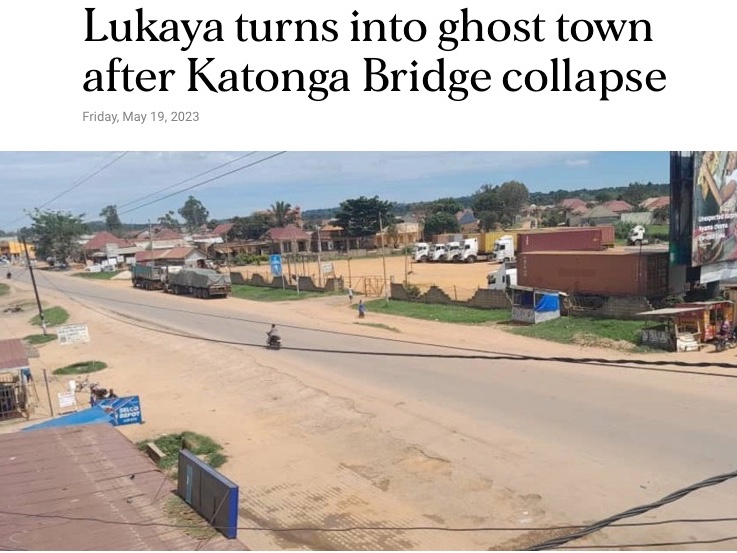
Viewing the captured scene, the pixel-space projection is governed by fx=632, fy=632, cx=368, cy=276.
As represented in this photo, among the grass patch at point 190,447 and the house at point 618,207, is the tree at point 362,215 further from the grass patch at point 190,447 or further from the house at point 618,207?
the grass patch at point 190,447

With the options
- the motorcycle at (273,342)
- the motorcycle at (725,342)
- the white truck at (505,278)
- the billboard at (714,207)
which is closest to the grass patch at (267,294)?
the white truck at (505,278)

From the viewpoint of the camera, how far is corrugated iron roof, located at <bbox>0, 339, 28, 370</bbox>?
1590 centimetres

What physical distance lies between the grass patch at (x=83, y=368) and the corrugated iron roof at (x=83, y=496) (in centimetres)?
1263

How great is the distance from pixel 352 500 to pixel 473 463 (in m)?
2.39

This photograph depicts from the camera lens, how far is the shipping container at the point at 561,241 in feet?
104

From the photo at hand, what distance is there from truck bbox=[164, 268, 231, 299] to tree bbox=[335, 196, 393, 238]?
43.0 meters

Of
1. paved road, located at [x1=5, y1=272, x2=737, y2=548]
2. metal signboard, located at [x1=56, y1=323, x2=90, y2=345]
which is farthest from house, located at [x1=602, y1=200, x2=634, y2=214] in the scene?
metal signboard, located at [x1=56, y1=323, x2=90, y2=345]

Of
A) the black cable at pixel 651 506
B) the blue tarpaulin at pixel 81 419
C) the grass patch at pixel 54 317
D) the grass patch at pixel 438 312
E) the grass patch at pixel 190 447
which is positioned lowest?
the grass patch at pixel 54 317

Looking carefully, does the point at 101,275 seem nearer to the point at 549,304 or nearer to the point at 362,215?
the point at 362,215

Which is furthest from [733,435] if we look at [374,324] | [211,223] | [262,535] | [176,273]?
[211,223]

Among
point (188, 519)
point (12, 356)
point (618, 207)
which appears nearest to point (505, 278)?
point (12, 356)

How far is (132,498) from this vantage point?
7.40m

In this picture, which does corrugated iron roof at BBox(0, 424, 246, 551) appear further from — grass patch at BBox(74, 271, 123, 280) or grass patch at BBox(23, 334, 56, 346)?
grass patch at BBox(74, 271, 123, 280)

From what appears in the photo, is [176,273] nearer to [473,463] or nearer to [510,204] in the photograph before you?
[473,463]
